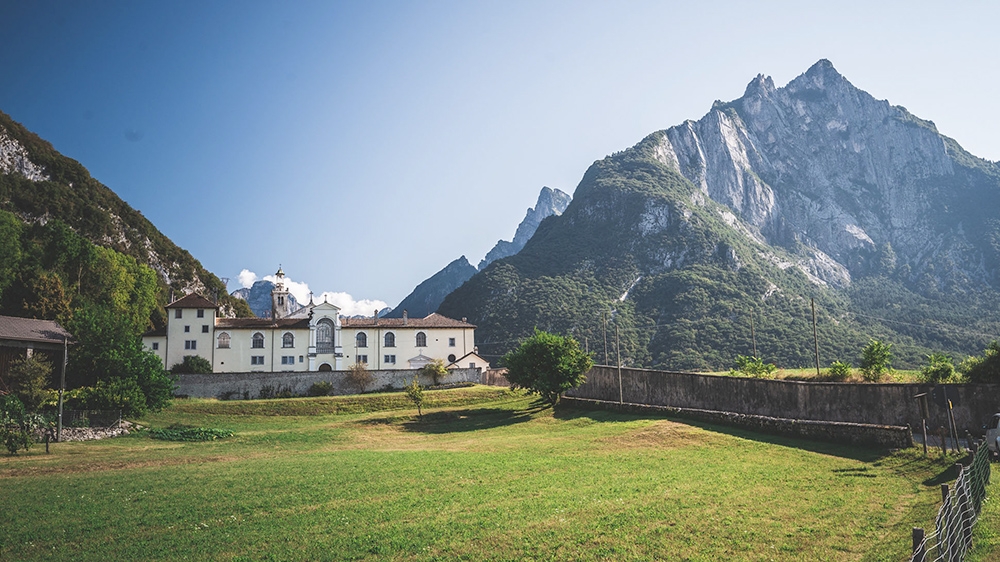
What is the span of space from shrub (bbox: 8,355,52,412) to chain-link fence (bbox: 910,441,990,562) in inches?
1819

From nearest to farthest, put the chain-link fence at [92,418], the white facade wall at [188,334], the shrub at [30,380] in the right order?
the chain-link fence at [92,418]
the shrub at [30,380]
the white facade wall at [188,334]

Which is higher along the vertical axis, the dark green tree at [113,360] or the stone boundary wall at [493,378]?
the dark green tree at [113,360]

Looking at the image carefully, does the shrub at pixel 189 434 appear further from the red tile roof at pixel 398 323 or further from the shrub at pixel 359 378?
the red tile roof at pixel 398 323

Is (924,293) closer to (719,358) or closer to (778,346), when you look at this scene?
(778,346)

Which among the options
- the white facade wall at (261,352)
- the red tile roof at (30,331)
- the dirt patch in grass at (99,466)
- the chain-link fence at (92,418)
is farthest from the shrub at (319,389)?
the dirt patch in grass at (99,466)

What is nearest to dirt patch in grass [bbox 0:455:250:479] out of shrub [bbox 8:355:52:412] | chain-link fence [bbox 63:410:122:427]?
chain-link fence [bbox 63:410:122:427]

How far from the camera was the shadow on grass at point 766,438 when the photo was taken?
72.4ft

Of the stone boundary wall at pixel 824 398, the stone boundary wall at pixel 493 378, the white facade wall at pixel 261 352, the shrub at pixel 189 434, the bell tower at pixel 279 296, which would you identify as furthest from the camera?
the bell tower at pixel 279 296

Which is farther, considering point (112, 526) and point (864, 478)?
point (864, 478)

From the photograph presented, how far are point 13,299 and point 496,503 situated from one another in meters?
68.8

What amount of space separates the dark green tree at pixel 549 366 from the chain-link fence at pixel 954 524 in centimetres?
3162

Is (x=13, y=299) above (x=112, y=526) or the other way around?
above

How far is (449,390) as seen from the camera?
184ft

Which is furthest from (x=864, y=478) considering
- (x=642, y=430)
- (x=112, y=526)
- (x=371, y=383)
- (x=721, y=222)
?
(x=721, y=222)
